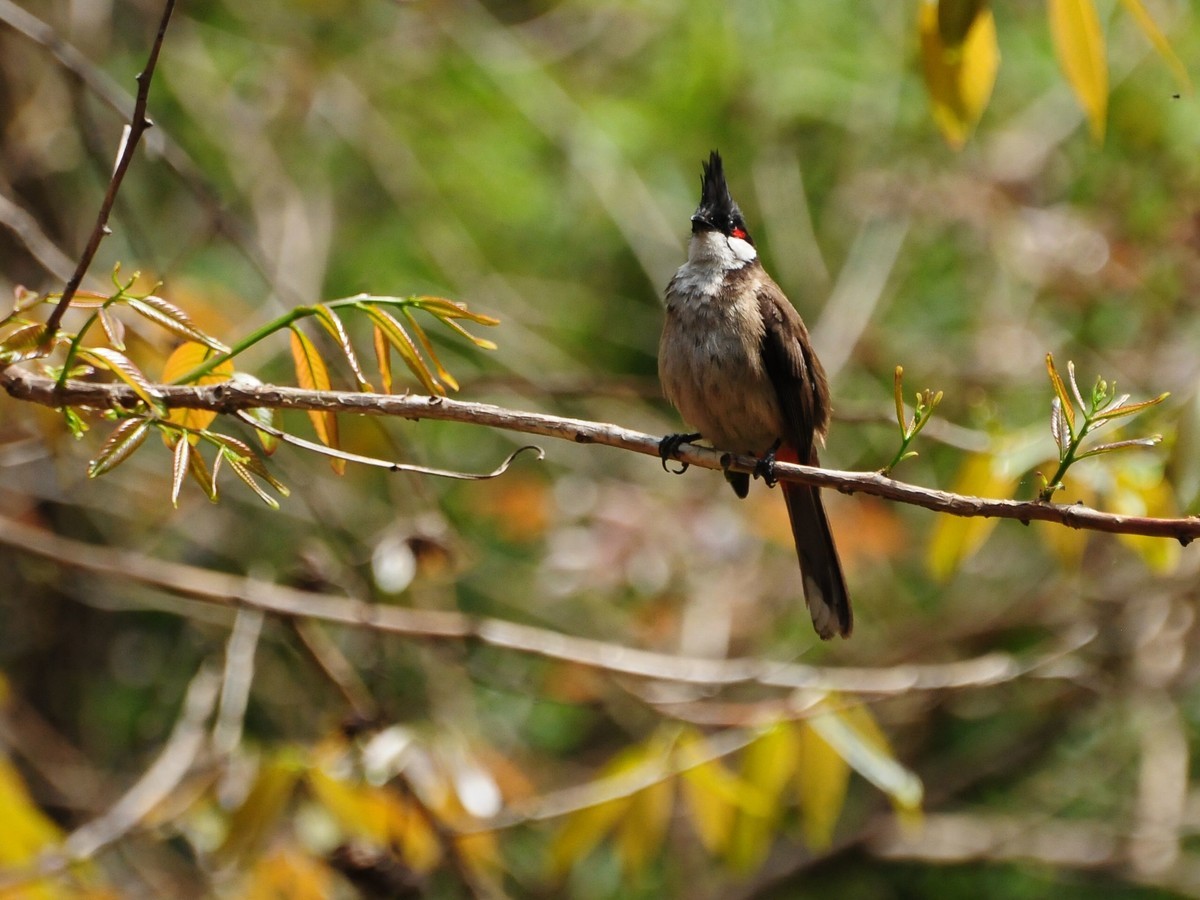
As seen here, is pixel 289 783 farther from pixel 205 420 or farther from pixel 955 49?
pixel 955 49

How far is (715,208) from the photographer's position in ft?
13.8

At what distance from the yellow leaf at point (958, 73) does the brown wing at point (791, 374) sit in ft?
4.36

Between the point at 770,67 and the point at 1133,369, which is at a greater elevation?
the point at 770,67

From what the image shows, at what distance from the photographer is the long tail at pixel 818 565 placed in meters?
3.47

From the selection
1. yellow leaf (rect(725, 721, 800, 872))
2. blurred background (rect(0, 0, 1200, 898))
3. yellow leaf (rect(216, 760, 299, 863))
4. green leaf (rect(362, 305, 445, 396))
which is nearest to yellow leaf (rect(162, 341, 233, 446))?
green leaf (rect(362, 305, 445, 396))

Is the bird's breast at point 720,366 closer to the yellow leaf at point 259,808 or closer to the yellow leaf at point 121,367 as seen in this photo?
the yellow leaf at point 259,808

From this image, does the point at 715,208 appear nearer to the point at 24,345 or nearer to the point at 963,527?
the point at 963,527

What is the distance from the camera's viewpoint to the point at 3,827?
111 inches

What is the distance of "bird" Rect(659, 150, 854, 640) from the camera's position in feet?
12.3

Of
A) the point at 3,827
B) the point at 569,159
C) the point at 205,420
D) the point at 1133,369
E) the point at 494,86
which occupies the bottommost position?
the point at 3,827

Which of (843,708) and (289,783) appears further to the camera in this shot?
(843,708)

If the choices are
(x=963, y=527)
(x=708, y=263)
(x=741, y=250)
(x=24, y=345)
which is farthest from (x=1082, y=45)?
(x=741, y=250)

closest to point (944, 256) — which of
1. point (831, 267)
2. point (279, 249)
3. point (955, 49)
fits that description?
point (831, 267)

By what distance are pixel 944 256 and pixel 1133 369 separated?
135 cm
